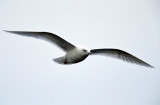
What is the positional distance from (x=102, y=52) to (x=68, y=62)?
0.77 ft

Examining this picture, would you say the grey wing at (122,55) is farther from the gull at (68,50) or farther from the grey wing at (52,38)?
the grey wing at (52,38)

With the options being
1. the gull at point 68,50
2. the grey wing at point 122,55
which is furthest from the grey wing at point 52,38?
the grey wing at point 122,55

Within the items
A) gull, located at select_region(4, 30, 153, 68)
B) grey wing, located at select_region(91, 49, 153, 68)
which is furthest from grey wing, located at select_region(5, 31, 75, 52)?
grey wing, located at select_region(91, 49, 153, 68)

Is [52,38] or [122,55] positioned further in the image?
[122,55]

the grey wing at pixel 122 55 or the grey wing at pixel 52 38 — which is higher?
the grey wing at pixel 52 38

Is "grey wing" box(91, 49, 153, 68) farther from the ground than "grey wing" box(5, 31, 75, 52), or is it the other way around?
"grey wing" box(5, 31, 75, 52)

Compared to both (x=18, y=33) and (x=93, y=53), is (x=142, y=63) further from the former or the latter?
(x=18, y=33)

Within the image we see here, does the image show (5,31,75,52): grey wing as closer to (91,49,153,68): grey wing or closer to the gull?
the gull

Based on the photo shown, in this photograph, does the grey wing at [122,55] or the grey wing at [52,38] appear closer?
the grey wing at [52,38]

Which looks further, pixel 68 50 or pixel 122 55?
pixel 122 55

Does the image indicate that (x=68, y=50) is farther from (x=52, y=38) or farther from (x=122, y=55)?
(x=122, y=55)

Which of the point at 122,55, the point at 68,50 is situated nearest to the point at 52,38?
the point at 68,50

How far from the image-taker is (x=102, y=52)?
6.27ft

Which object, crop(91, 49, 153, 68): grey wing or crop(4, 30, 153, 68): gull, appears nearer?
crop(4, 30, 153, 68): gull
